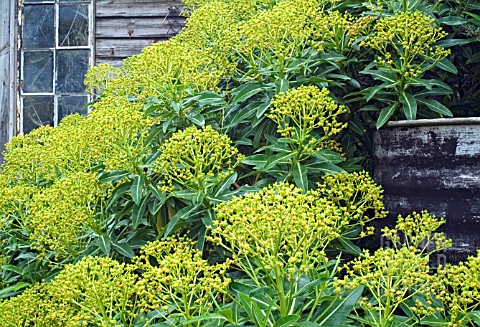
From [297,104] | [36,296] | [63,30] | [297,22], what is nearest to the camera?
[297,104]

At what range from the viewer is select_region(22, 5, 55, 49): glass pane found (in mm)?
6430

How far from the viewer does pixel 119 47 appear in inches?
248

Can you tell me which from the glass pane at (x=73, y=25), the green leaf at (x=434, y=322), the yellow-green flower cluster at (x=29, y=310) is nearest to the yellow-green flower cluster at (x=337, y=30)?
the green leaf at (x=434, y=322)

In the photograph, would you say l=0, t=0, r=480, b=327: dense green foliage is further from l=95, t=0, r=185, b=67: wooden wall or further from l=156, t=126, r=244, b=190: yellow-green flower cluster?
l=95, t=0, r=185, b=67: wooden wall

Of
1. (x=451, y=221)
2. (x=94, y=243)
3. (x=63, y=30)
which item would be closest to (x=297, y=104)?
(x=451, y=221)

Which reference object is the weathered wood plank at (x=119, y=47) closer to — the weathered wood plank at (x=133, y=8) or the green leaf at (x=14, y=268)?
the weathered wood plank at (x=133, y=8)

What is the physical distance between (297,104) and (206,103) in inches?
20.8

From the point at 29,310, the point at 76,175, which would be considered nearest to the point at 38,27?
the point at 76,175

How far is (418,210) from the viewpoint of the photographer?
7.33ft

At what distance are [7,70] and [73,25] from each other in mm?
827

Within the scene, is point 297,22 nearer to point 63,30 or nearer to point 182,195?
point 182,195

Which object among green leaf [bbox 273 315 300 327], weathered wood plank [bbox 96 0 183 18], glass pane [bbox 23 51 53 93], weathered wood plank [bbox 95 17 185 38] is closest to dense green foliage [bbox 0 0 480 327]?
green leaf [bbox 273 315 300 327]

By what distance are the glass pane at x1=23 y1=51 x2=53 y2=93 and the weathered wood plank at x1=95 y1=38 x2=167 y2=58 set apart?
52 cm

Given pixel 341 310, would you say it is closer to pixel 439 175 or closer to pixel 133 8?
pixel 439 175
